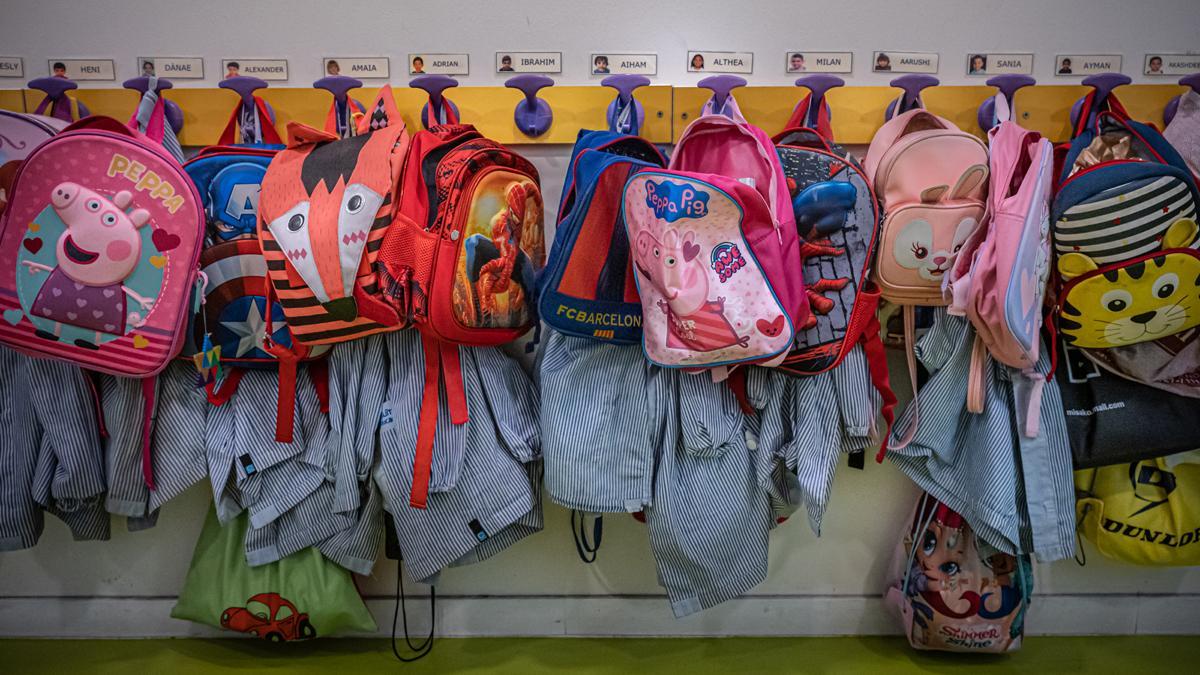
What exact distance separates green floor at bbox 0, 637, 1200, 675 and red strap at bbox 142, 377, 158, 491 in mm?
446

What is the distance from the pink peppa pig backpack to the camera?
4.21ft

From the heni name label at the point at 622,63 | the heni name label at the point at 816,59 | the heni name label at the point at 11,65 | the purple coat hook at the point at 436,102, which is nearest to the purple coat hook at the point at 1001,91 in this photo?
the heni name label at the point at 816,59

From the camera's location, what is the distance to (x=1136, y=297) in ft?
4.32

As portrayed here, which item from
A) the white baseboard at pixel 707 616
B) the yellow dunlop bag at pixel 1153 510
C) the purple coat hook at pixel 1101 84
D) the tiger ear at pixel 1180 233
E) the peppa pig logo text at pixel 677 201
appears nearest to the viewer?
the peppa pig logo text at pixel 677 201

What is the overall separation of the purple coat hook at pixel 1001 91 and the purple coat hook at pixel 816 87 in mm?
271

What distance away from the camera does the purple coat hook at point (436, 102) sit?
1417 mm

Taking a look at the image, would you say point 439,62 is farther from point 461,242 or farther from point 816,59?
point 816,59

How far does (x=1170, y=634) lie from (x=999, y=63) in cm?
129

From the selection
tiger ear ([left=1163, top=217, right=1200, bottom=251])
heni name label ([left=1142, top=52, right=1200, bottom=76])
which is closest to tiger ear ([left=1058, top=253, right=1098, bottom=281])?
tiger ear ([left=1163, top=217, right=1200, bottom=251])

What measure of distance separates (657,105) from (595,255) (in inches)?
15.1

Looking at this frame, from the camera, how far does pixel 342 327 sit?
132 cm

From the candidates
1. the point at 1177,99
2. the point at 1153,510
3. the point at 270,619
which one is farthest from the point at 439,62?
the point at 1153,510

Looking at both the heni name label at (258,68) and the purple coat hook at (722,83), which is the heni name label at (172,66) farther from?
the purple coat hook at (722,83)

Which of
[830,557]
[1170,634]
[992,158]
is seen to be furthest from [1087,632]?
[992,158]
